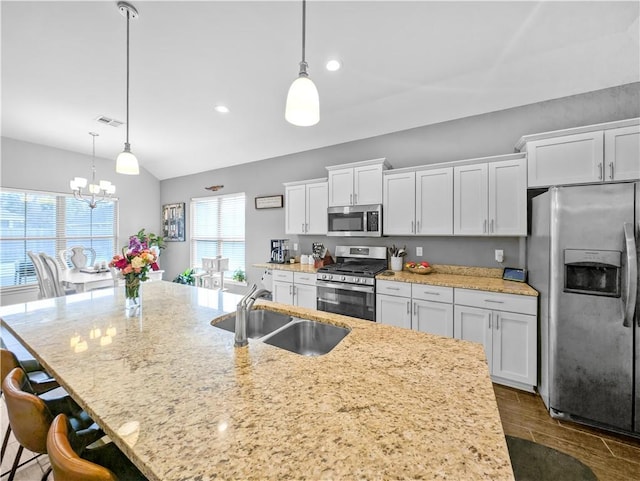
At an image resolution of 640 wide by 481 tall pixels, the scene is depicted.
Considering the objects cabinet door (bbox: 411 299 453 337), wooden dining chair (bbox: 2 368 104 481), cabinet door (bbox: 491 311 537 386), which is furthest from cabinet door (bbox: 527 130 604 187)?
wooden dining chair (bbox: 2 368 104 481)

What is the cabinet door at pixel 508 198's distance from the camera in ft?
8.42

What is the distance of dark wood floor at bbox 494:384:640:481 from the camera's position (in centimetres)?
167

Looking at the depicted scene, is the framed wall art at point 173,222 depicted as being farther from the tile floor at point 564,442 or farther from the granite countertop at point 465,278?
the tile floor at point 564,442

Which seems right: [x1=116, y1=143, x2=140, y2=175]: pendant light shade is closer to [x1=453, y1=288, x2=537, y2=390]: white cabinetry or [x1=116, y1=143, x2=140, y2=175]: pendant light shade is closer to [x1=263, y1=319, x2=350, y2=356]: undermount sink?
[x1=263, y1=319, x2=350, y2=356]: undermount sink

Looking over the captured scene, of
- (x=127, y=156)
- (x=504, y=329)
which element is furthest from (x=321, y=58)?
(x=504, y=329)

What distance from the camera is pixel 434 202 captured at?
3.02 m

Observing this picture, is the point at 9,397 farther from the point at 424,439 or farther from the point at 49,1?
the point at 49,1

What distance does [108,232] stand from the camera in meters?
5.68

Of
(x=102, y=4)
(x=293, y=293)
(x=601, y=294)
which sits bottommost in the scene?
(x=293, y=293)

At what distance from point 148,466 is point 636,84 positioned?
13.6ft

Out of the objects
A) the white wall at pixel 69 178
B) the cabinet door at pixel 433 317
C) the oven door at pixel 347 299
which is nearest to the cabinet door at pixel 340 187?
the oven door at pixel 347 299

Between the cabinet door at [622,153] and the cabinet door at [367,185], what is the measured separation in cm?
197

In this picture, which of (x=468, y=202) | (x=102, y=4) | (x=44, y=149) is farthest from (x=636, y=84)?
(x=44, y=149)

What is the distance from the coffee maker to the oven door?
42.0 inches
